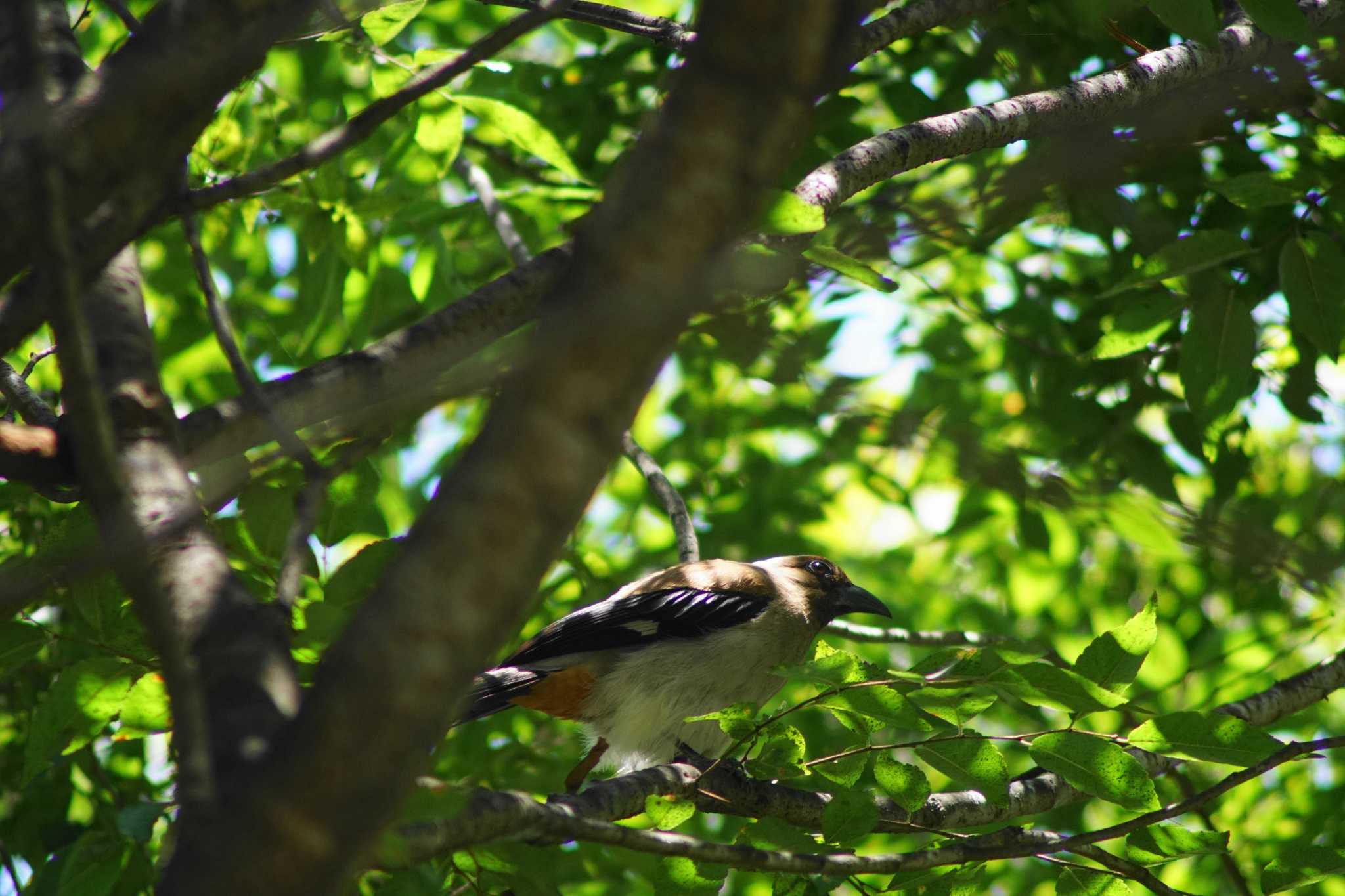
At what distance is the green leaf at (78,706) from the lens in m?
2.98

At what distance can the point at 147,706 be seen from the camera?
3.07 metres

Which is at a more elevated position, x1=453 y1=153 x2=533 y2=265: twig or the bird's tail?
x1=453 y1=153 x2=533 y2=265: twig

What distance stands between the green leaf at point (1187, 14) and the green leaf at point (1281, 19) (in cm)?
21

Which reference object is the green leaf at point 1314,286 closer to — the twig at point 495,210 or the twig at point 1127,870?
the twig at point 1127,870

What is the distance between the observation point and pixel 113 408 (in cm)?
228

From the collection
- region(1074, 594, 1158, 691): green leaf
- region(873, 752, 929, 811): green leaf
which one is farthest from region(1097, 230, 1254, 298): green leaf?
region(873, 752, 929, 811): green leaf

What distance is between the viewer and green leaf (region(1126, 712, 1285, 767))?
2.62 m

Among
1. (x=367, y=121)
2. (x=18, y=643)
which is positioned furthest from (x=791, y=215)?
(x=18, y=643)

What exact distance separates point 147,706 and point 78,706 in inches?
6.3

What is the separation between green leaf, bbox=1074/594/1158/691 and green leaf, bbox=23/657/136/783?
240 centimetres

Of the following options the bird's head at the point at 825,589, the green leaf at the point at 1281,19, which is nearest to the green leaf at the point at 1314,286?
the green leaf at the point at 1281,19

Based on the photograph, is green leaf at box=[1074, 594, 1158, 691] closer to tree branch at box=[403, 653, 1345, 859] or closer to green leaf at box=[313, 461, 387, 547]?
tree branch at box=[403, 653, 1345, 859]

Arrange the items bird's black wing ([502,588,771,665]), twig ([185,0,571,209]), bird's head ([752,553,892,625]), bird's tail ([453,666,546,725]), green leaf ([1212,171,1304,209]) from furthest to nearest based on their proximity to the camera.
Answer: bird's head ([752,553,892,625]) → bird's black wing ([502,588,771,665]) → bird's tail ([453,666,546,725]) → green leaf ([1212,171,1304,209]) → twig ([185,0,571,209])

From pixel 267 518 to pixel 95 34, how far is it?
448 cm
